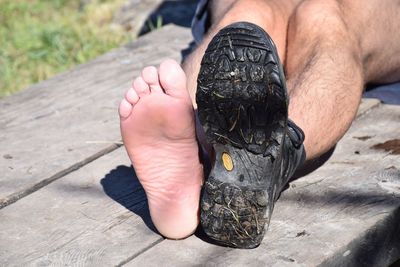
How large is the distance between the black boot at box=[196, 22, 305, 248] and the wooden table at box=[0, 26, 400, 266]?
0.11 m

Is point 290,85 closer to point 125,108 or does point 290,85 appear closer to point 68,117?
point 125,108

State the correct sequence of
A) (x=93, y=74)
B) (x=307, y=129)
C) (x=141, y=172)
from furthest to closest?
(x=93, y=74) < (x=307, y=129) < (x=141, y=172)

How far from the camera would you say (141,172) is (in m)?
1.97

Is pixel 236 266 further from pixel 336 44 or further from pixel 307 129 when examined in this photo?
pixel 336 44

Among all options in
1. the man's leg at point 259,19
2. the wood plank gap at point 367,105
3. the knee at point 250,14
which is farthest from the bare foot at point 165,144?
the wood plank gap at point 367,105

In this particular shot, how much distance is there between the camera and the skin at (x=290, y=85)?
1.91 metres

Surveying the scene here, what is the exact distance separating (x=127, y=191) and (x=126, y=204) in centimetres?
8

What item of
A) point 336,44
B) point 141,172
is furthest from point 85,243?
point 336,44

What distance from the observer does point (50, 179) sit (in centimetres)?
244

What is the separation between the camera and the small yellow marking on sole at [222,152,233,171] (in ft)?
6.18

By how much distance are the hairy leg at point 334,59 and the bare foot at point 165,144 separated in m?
0.33

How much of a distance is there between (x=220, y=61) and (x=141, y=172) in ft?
1.00

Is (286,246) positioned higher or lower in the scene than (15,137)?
higher

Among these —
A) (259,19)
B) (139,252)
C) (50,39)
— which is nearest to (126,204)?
(139,252)
